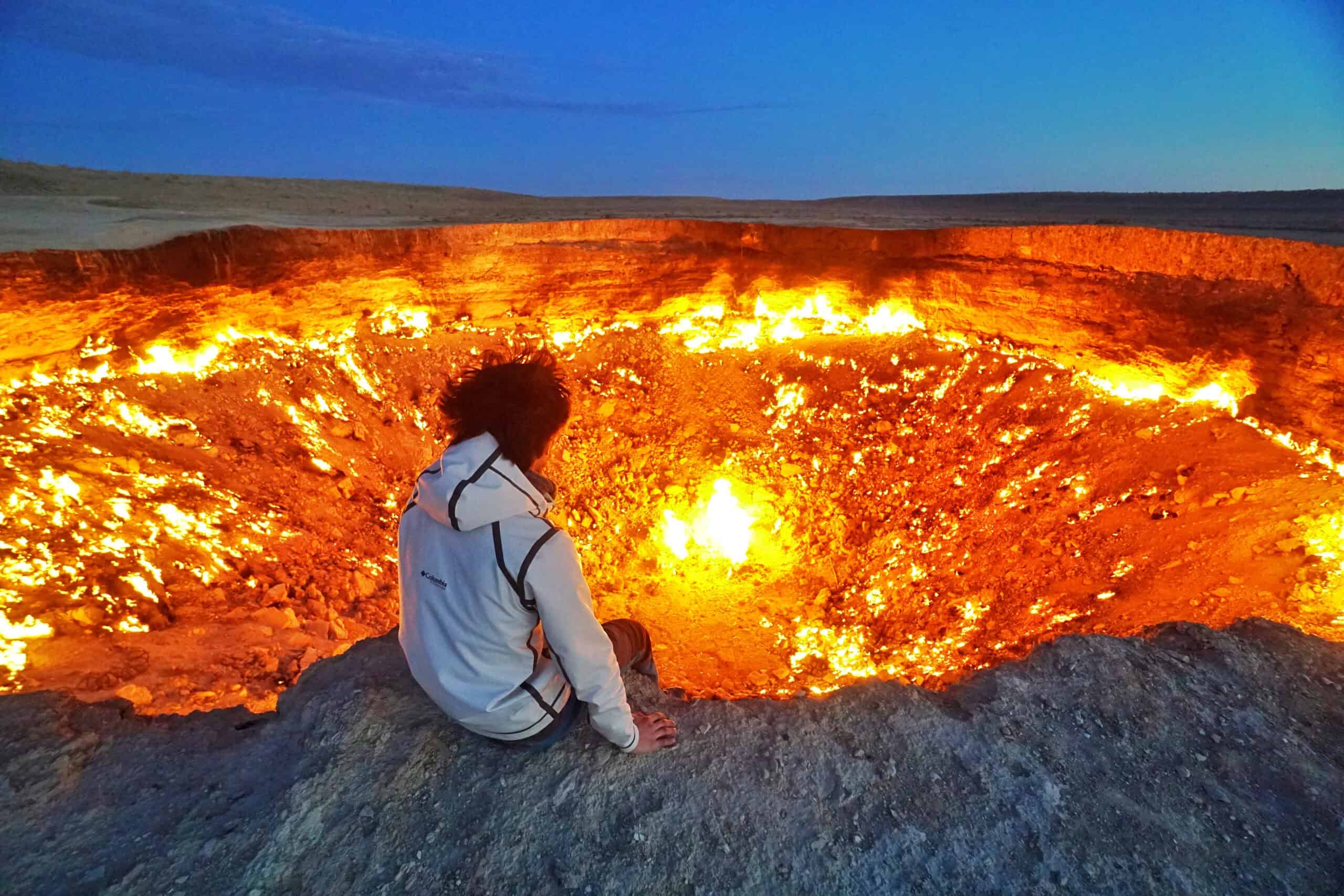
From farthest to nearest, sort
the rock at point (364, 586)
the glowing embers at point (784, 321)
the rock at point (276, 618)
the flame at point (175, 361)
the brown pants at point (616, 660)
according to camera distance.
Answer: the glowing embers at point (784, 321) → the rock at point (364, 586) → the flame at point (175, 361) → the rock at point (276, 618) → the brown pants at point (616, 660)

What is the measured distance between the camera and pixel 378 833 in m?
2.01

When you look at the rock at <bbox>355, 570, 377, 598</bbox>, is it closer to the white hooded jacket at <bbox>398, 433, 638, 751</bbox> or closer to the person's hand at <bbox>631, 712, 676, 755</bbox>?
the white hooded jacket at <bbox>398, 433, 638, 751</bbox>

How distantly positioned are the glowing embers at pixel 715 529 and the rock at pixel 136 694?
4.21 metres

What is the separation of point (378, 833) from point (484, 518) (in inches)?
44.2

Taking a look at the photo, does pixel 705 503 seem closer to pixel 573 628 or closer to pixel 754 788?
pixel 754 788

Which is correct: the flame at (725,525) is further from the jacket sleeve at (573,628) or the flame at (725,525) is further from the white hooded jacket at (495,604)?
the jacket sleeve at (573,628)

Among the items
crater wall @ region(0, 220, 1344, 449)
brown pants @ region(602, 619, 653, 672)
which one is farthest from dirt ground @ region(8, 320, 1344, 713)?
brown pants @ region(602, 619, 653, 672)

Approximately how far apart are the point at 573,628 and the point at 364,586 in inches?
168

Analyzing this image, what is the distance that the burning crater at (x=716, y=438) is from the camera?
420cm

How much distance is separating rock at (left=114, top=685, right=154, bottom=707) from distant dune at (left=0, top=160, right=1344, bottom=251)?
2.90 metres

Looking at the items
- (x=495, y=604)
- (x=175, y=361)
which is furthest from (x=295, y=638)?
(x=495, y=604)

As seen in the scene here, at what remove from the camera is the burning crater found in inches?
165

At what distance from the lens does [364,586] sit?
541 centimetres

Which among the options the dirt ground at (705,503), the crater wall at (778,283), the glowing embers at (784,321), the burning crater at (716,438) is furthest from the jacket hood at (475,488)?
the glowing embers at (784,321)
